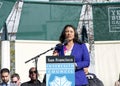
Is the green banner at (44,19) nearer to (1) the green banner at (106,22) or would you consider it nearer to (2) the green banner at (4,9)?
(2) the green banner at (4,9)

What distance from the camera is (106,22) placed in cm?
1223

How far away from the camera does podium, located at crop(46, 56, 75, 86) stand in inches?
191

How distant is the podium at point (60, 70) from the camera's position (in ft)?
15.9

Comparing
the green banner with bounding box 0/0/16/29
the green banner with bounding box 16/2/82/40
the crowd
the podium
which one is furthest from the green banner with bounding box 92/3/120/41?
the podium

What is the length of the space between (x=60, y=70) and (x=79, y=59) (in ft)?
1.43

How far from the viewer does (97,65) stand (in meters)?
12.0

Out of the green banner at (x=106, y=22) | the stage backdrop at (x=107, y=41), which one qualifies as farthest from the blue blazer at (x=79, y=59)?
the green banner at (x=106, y=22)

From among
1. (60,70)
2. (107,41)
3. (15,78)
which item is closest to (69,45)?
(60,70)

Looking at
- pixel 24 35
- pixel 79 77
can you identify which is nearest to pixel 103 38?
pixel 24 35

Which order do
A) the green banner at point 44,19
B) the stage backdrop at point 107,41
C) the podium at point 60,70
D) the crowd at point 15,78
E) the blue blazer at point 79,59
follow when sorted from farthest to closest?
the stage backdrop at point 107,41
the green banner at point 44,19
the crowd at point 15,78
the blue blazer at point 79,59
the podium at point 60,70

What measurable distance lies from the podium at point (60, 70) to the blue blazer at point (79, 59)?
10.5 inches

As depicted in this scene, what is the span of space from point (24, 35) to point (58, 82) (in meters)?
6.98

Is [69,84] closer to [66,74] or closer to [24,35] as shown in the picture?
[66,74]

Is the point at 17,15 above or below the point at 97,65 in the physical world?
above
